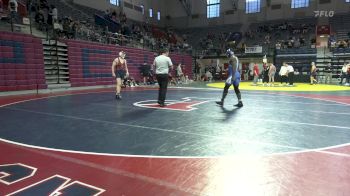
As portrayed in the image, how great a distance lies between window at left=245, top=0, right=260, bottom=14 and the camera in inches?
1406

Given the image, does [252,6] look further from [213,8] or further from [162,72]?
[162,72]

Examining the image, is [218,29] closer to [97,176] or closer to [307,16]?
[307,16]

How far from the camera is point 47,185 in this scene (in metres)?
2.72

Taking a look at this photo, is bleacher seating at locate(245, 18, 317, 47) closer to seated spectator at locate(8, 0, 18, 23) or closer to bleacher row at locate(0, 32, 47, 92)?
bleacher row at locate(0, 32, 47, 92)

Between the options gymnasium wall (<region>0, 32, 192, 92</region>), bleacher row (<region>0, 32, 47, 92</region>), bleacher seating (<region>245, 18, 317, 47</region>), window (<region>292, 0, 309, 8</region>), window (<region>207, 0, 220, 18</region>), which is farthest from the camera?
window (<region>207, 0, 220, 18</region>)

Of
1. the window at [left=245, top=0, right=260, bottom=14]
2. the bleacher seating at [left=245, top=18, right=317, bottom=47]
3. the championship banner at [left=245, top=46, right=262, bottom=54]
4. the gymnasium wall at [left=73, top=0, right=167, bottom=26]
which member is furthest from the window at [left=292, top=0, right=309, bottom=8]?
the gymnasium wall at [left=73, top=0, right=167, bottom=26]

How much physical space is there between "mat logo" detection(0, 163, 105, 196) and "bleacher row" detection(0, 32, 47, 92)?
1074 centimetres

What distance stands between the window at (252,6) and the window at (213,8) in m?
3.83

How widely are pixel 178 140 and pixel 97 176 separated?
171 centimetres

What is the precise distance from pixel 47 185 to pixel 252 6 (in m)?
37.2

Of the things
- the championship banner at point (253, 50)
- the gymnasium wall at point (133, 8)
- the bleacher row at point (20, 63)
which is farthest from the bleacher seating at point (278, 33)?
the bleacher row at point (20, 63)

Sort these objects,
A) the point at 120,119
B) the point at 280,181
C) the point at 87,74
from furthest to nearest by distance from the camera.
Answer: the point at 87,74 < the point at 120,119 < the point at 280,181

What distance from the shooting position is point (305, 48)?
2552 cm

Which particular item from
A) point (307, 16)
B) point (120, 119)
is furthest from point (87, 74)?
point (307, 16)
